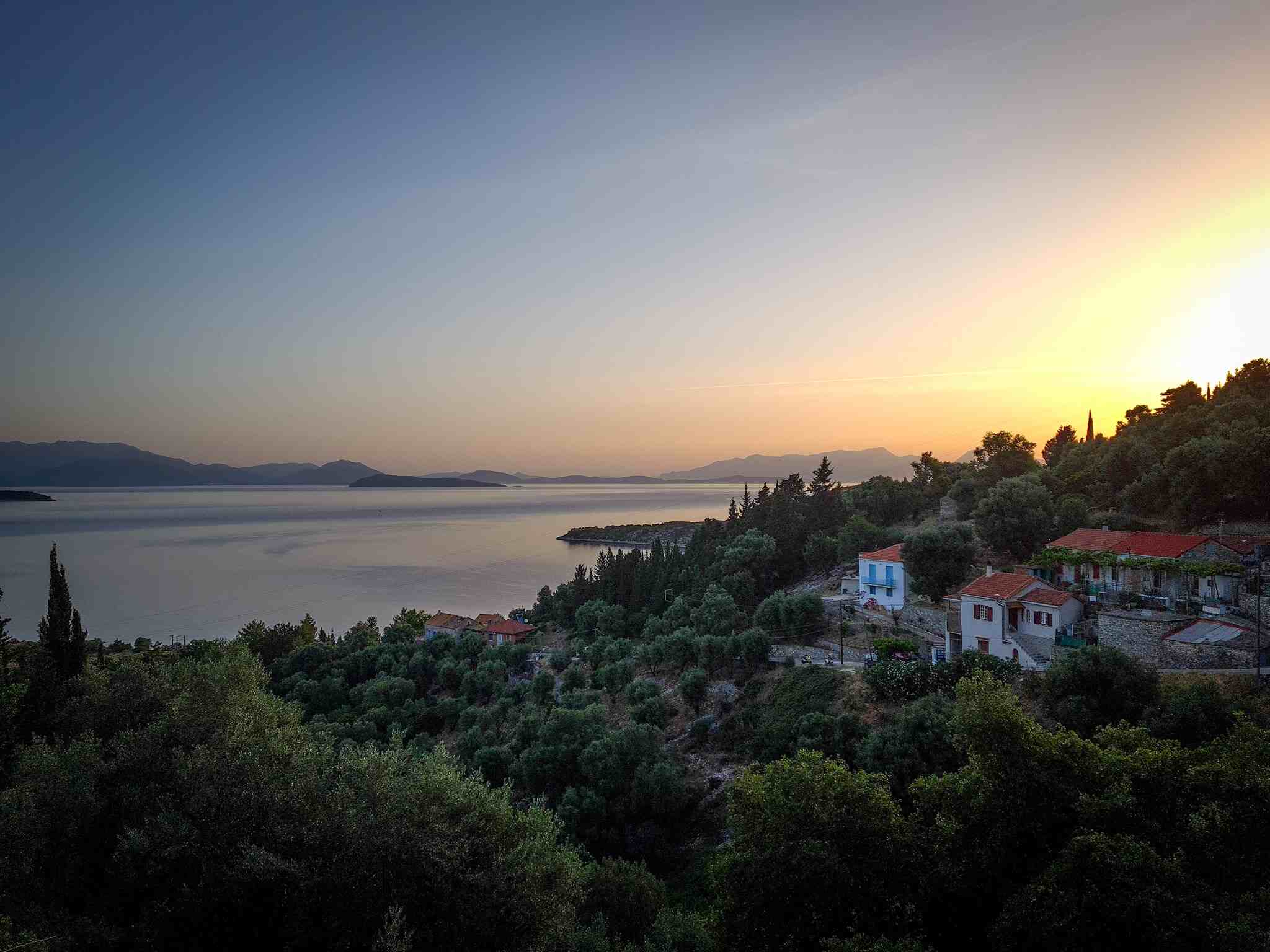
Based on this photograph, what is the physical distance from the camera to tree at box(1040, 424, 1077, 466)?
183 ft

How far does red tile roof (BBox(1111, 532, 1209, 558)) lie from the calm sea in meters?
47.9

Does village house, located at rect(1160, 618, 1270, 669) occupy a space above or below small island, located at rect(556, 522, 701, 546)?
above

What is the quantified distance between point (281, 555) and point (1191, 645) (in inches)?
4000

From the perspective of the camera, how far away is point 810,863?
29.3 feet

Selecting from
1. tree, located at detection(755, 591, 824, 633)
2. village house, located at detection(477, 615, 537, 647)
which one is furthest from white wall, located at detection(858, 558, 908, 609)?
village house, located at detection(477, 615, 537, 647)

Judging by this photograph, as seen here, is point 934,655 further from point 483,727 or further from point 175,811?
point 175,811

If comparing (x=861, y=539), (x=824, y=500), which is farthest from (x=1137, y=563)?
(x=824, y=500)

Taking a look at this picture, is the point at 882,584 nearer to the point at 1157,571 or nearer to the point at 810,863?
the point at 1157,571

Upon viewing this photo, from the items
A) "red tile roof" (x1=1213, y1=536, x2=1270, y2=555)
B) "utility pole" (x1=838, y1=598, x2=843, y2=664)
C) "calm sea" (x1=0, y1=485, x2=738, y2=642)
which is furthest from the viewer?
"calm sea" (x1=0, y1=485, x2=738, y2=642)

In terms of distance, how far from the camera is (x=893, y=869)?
9.12 metres

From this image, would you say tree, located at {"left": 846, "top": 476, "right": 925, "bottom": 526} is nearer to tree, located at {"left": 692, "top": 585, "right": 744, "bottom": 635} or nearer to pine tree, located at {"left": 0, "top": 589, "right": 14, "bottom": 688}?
tree, located at {"left": 692, "top": 585, "right": 744, "bottom": 635}

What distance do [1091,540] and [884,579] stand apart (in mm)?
7801

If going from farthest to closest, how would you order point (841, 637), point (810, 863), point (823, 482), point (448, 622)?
point (823, 482) → point (448, 622) → point (841, 637) → point (810, 863)

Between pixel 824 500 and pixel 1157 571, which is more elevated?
pixel 824 500
